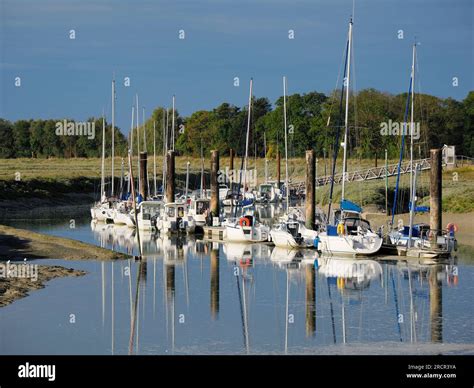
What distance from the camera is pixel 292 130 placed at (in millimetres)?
92812

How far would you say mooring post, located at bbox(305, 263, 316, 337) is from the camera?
3011 cm

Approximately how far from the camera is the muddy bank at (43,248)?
43.0 m

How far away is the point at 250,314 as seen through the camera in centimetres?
3225

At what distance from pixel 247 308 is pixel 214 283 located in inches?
242

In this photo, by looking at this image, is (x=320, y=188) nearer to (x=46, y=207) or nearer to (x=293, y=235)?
(x=46, y=207)

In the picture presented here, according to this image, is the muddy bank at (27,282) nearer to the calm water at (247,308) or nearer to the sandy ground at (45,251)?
the sandy ground at (45,251)

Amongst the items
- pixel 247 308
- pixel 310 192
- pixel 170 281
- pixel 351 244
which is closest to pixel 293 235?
pixel 310 192

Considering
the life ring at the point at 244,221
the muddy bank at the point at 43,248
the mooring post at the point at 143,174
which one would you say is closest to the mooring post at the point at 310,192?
the life ring at the point at 244,221

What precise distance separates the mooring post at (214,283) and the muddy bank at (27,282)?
17.5 feet

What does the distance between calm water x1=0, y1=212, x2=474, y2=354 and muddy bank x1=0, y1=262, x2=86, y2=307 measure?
42 cm

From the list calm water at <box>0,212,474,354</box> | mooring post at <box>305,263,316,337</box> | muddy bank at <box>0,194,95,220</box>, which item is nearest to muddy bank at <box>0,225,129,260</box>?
calm water at <box>0,212,474,354</box>

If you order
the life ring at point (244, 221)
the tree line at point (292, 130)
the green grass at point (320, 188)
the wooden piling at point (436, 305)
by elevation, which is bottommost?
the wooden piling at point (436, 305)
